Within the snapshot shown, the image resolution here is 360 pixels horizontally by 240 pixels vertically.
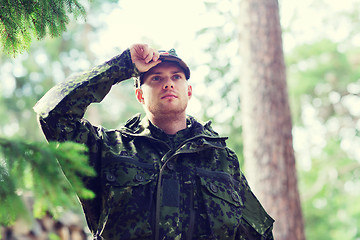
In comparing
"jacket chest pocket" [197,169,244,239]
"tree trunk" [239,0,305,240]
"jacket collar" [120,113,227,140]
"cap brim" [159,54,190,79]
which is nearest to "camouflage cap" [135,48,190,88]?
"cap brim" [159,54,190,79]

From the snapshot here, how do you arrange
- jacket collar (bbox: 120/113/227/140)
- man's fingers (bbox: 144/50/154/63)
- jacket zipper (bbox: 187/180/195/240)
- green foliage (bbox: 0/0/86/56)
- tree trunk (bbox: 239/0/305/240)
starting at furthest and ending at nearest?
tree trunk (bbox: 239/0/305/240)
jacket collar (bbox: 120/113/227/140)
man's fingers (bbox: 144/50/154/63)
jacket zipper (bbox: 187/180/195/240)
green foliage (bbox: 0/0/86/56)

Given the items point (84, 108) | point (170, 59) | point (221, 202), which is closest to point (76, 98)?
point (84, 108)

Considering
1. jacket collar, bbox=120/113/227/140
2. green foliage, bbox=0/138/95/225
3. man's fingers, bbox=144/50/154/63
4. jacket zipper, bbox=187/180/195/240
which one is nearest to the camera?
green foliage, bbox=0/138/95/225

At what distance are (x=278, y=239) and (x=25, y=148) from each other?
4757mm

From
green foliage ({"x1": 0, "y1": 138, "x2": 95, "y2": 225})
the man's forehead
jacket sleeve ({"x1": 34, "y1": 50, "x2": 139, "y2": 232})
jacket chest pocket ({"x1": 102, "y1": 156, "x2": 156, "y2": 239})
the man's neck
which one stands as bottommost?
green foliage ({"x1": 0, "y1": 138, "x2": 95, "y2": 225})

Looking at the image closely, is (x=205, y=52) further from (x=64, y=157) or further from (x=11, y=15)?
(x=64, y=157)

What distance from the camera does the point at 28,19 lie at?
2.41 m

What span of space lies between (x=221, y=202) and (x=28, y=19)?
166 centimetres

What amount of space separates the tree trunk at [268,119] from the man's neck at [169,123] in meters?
2.88

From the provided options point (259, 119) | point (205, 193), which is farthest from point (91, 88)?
point (259, 119)

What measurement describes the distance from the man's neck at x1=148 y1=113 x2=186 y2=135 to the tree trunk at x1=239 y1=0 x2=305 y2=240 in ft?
9.46

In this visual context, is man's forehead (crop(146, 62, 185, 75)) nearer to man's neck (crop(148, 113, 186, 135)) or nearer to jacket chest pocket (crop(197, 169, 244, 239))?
man's neck (crop(148, 113, 186, 135))

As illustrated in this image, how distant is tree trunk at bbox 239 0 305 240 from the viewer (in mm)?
5547

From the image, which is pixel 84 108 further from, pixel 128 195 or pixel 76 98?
pixel 128 195
